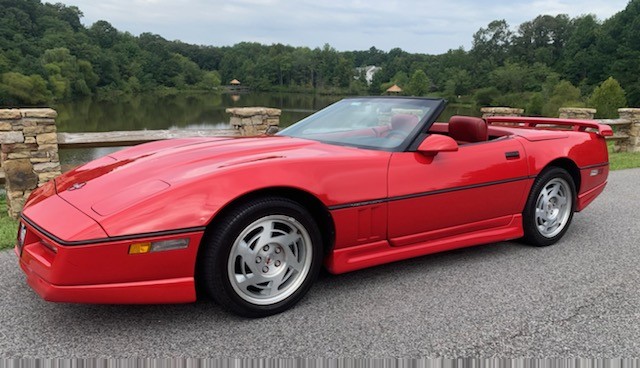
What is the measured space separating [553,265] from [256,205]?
2.30m

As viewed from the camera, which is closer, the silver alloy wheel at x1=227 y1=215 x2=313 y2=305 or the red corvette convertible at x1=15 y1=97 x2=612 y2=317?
the red corvette convertible at x1=15 y1=97 x2=612 y2=317

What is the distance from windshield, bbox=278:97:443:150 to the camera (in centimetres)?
321

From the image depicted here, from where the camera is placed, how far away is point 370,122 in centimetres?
360

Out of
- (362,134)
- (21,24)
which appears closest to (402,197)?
(362,134)

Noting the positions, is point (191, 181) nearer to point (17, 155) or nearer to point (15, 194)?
point (17, 155)

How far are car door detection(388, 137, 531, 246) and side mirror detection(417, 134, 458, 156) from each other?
8 centimetres

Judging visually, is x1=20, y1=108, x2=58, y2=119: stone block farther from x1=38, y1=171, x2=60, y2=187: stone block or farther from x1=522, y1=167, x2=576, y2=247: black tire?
x1=522, y1=167, x2=576, y2=247: black tire

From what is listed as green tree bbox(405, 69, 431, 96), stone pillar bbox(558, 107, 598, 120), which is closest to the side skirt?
stone pillar bbox(558, 107, 598, 120)

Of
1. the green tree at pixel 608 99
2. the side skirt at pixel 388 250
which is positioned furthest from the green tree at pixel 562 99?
the side skirt at pixel 388 250

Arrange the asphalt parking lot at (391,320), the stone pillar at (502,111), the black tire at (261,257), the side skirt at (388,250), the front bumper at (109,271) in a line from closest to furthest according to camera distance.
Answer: the front bumper at (109,271) < the asphalt parking lot at (391,320) < the black tire at (261,257) < the side skirt at (388,250) < the stone pillar at (502,111)

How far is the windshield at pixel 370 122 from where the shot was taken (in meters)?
3.21

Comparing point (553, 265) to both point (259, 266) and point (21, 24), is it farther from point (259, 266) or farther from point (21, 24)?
point (21, 24)

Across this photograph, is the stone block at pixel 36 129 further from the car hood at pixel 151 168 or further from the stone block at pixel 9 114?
the car hood at pixel 151 168

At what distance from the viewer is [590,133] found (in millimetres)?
4266
